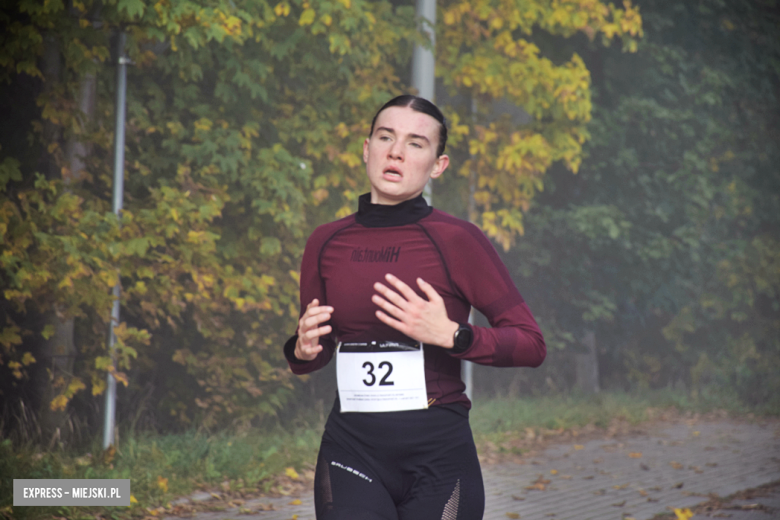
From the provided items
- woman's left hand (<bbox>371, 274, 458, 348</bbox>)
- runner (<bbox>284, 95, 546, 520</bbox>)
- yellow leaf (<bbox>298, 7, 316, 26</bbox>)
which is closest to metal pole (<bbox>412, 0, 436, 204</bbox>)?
yellow leaf (<bbox>298, 7, 316, 26</bbox>)

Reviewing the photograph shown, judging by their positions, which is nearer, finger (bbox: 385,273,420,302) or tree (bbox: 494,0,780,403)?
finger (bbox: 385,273,420,302)

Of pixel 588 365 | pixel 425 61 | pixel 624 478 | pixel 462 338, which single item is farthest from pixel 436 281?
pixel 588 365

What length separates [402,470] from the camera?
2553 millimetres

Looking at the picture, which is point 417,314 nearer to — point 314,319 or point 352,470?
point 314,319

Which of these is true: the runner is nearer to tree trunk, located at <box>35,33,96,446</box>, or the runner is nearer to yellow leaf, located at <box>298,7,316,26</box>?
tree trunk, located at <box>35,33,96,446</box>

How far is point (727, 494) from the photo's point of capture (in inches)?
296

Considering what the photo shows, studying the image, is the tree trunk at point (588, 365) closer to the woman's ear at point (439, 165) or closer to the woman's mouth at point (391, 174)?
the woman's ear at point (439, 165)

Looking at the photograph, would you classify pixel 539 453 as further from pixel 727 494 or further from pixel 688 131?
pixel 688 131

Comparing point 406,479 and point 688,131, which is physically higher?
point 688,131

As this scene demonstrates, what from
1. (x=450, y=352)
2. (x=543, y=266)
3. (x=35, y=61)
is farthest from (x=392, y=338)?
(x=543, y=266)

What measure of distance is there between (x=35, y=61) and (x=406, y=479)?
5.89 meters

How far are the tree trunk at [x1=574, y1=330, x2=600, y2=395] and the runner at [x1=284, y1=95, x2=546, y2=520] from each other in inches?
468

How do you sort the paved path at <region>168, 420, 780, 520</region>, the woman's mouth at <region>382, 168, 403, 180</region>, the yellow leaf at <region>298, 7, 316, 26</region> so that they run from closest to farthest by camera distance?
the woman's mouth at <region>382, 168, 403, 180</region> → the paved path at <region>168, 420, 780, 520</region> → the yellow leaf at <region>298, 7, 316, 26</region>

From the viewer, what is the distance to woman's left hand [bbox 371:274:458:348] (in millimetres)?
2463
